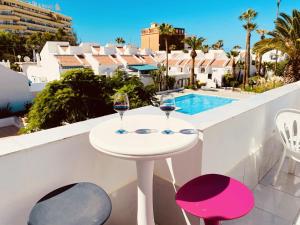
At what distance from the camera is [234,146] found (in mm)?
2232

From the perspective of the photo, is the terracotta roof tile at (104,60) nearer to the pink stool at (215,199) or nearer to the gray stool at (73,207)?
the gray stool at (73,207)

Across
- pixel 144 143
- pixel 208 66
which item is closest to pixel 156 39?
pixel 208 66

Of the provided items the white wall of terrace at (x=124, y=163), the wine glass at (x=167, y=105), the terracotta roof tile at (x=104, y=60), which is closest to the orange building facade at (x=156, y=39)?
the terracotta roof tile at (x=104, y=60)

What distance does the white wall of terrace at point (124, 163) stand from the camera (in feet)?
4.36

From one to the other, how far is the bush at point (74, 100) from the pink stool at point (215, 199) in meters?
6.42

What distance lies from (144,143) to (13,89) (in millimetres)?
16164

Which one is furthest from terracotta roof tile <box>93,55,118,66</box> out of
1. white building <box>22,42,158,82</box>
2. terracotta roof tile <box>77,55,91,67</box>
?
terracotta roof tile <box>77,55,91,67</box>

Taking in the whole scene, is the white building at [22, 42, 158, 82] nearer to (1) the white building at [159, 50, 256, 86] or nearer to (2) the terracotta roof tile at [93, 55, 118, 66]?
(2) the terracotta roof tile at [93, 55, 118, 66]

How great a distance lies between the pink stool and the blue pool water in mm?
16638

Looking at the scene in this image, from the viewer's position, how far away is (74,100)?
7801 mm

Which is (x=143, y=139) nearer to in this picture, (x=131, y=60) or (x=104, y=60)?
(x=104, y=60)

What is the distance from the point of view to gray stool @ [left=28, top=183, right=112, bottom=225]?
1.11 m

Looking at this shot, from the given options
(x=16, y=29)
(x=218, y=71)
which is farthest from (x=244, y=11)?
(x=16, y=29)

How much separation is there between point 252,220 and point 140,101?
6204 mm
